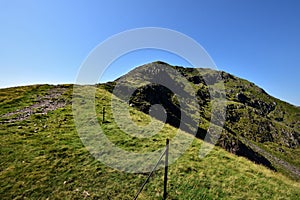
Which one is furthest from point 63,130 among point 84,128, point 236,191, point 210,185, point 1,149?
point 236,191

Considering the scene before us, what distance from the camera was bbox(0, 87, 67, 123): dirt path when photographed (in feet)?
118

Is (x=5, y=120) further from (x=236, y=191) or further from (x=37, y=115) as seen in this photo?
(x=236, y=191)

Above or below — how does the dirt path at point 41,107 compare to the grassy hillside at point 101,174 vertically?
above

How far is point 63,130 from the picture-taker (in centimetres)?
3020

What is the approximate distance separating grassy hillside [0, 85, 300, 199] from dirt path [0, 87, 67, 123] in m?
4.88

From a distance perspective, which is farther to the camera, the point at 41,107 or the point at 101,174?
the point at 41,107

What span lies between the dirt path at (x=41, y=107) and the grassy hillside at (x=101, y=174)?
4877 millimetres

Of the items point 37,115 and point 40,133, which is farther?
point 37,115

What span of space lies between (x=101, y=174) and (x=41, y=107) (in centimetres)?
2680

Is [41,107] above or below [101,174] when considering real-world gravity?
above

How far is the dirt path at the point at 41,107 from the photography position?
1412 inches

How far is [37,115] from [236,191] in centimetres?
3068

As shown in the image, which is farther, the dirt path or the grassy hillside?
the dirt path

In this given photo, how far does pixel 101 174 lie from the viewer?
19875mm
